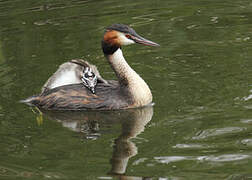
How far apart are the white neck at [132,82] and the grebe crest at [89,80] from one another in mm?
318

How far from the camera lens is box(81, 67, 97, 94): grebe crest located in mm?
8994

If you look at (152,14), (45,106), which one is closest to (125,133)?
(45,106)

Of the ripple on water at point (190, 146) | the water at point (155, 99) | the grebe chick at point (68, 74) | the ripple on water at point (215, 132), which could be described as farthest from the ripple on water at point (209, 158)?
the grebe chick at point (68, 74)

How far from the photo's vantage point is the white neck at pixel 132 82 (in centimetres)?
893

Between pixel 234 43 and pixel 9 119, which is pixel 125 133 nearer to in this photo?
pixel 9 119

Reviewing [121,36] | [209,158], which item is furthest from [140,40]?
[209,158]

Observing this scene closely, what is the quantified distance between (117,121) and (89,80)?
2.81 feet

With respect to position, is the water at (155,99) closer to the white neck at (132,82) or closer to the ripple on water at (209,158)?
the ripple on water at (209,158)

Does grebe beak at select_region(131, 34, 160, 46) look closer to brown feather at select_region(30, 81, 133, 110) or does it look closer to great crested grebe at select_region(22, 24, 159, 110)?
great crested grebe at select_region(22, 24, 159, 110)

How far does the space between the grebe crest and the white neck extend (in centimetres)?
32

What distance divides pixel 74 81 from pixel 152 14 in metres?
4.56

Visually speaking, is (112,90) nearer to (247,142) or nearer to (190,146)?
(190,146)

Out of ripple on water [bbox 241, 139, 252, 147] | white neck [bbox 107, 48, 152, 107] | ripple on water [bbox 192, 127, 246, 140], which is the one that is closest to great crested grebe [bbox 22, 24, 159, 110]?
white neck [bbox 107, 48, 152, 107]

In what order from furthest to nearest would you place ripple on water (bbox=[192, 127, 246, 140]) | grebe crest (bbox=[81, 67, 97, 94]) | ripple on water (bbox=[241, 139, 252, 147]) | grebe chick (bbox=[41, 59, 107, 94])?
grebe chick (bbox=[41, 59, 107, 94]), grebe crest (bbox=[81, 67, 97, 94]), ripple on water (bbox=[192, 127, 246, 140]), ripple on water (bbox=[241, 139, 252, 147])
